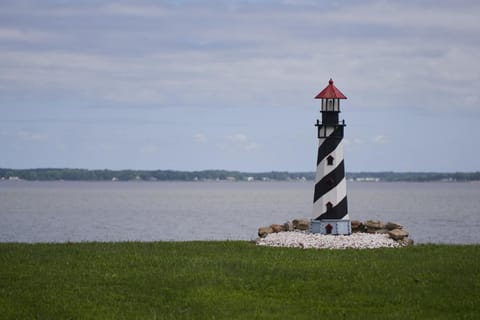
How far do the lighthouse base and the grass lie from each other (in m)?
3.38

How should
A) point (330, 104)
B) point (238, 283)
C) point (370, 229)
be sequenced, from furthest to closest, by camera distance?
point (370, 229)
point (330, 104)
point (238, 283)

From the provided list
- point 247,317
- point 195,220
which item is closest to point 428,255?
point 247,317

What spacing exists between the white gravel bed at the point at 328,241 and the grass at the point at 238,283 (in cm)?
114

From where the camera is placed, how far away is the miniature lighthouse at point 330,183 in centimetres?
2767

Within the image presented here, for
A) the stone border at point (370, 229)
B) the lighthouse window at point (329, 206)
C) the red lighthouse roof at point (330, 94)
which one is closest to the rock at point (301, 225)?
the stone border at point (370, 229)

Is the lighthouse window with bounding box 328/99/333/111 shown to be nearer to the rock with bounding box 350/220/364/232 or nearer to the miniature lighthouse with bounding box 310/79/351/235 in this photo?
the miniature lighthouse with bounding box 310/79/351/235

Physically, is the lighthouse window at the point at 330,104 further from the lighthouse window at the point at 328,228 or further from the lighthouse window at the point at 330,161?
the lighthouse window at the point at 328,228

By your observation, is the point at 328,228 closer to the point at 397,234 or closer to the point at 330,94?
the point at 397,234

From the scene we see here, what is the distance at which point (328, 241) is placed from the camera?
25797 millimetres

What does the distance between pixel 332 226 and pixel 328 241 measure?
188 centimetres

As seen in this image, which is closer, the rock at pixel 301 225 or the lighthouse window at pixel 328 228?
the lighthouse window at pixel 328 228

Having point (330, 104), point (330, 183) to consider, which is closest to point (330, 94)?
point (330, 104)

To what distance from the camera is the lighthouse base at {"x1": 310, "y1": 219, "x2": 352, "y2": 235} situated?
27625 millimetres

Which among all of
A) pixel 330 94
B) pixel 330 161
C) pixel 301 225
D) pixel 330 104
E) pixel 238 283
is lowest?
pixel 238 283
